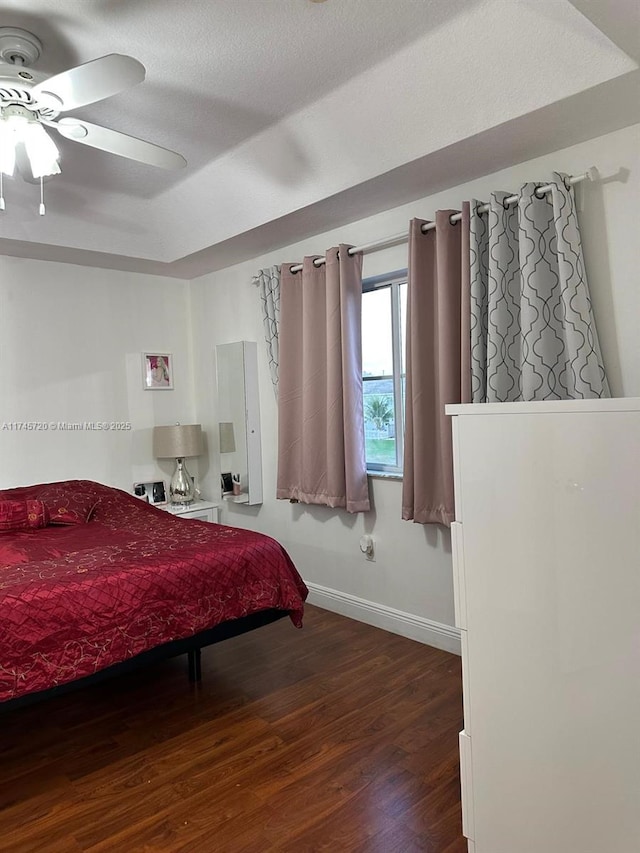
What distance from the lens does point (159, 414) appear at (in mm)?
4609

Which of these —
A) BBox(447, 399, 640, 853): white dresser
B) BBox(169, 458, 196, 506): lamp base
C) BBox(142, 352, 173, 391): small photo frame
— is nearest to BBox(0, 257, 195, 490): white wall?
BBox(142, 352, 173, 391): small photo frame

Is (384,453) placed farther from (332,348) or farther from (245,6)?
(245,6)

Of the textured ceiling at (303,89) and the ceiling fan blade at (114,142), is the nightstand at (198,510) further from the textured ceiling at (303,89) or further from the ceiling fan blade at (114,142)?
the ceiling fan blade at (114,142)

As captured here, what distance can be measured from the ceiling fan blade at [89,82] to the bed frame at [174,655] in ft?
6.50

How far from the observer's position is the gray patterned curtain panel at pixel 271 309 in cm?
391

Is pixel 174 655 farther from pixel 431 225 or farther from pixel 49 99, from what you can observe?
pixel 431 225

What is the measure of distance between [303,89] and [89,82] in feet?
3.39

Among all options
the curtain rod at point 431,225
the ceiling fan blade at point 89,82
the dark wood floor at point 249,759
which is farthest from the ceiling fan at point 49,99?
the dark wood floor at point 249,759

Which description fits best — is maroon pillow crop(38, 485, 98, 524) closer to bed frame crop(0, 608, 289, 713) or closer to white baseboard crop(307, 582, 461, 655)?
bed frame crop(0, 608, 289, 713)

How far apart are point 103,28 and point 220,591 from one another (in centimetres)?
219

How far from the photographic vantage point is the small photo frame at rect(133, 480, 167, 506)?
14.5 feet

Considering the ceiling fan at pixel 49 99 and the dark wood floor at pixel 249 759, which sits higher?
the ceiling fan at pixel 49 99

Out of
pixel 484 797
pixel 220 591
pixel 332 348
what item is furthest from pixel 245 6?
pixel 484 797

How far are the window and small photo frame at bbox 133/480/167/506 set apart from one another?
1.73 m
